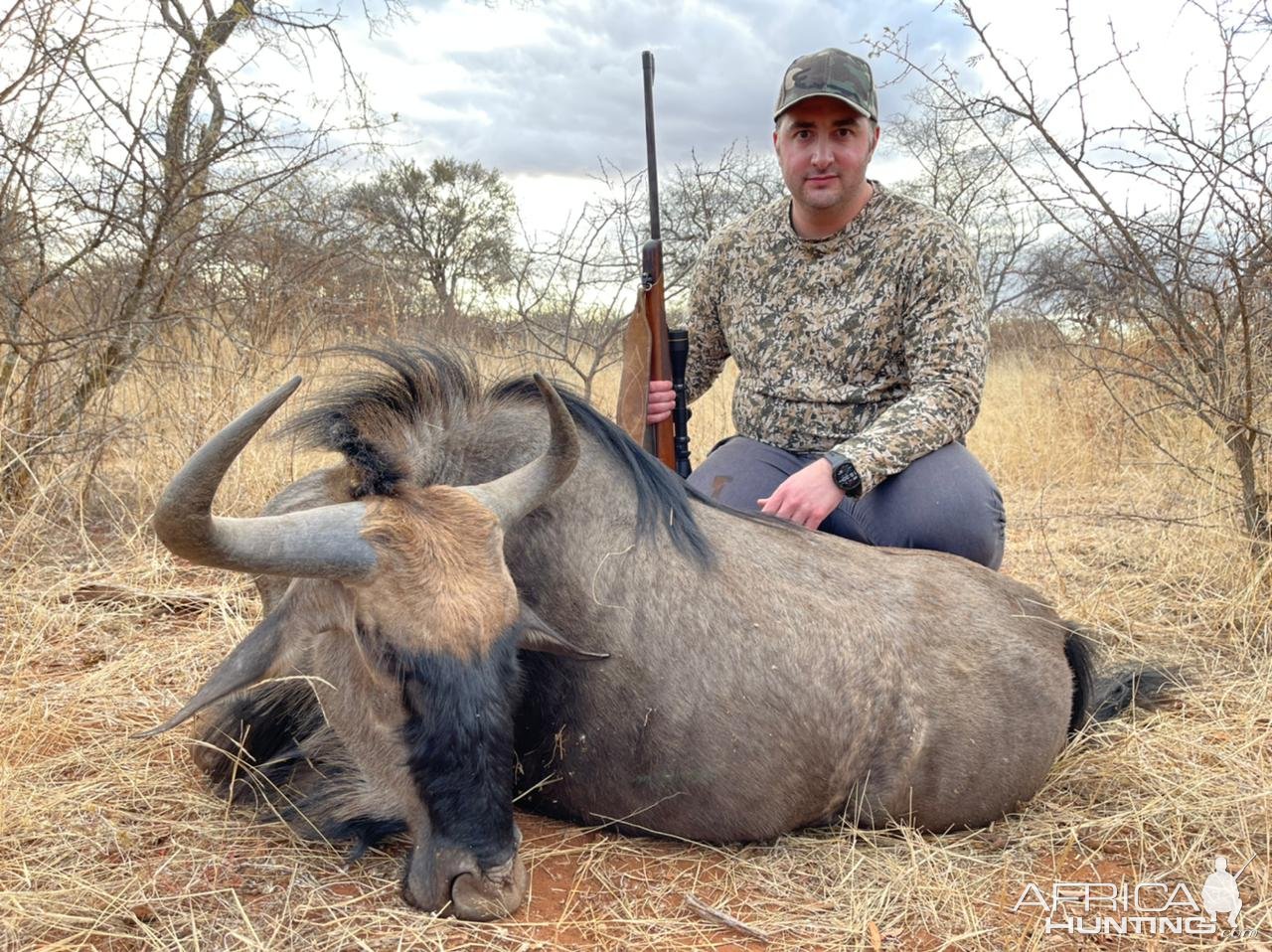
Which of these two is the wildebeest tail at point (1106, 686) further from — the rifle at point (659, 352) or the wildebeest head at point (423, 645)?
the wildebeest head at point (423, 645)

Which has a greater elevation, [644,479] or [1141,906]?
[644,479]

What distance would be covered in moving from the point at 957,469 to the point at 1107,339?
5.76m

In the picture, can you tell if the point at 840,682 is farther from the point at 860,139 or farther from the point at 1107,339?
the point at 1107,339

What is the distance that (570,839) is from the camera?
2.74m

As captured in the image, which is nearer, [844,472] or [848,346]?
[844,472]

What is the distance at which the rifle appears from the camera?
439 cm

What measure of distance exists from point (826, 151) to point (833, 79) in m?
0.27

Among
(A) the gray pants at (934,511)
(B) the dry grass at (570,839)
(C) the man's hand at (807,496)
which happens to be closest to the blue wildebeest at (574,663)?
(B) the dry grass at (570,839)

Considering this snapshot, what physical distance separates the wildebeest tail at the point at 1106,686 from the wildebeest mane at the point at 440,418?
1.44 meters

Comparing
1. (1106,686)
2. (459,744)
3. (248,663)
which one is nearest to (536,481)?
(459,744)

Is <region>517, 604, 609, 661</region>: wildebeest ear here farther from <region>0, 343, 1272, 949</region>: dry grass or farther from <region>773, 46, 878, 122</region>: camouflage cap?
<region>773, 46, 878, 122</region>: camouflage cap

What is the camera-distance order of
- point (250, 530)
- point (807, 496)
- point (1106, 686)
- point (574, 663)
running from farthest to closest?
point (1106, 686) < point (807, 496) < point (574, 663) < point (250, 530)

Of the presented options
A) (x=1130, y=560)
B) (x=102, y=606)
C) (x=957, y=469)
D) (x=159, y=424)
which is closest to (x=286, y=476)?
(x=159, y=424)

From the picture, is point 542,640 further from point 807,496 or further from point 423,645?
point 807,496
